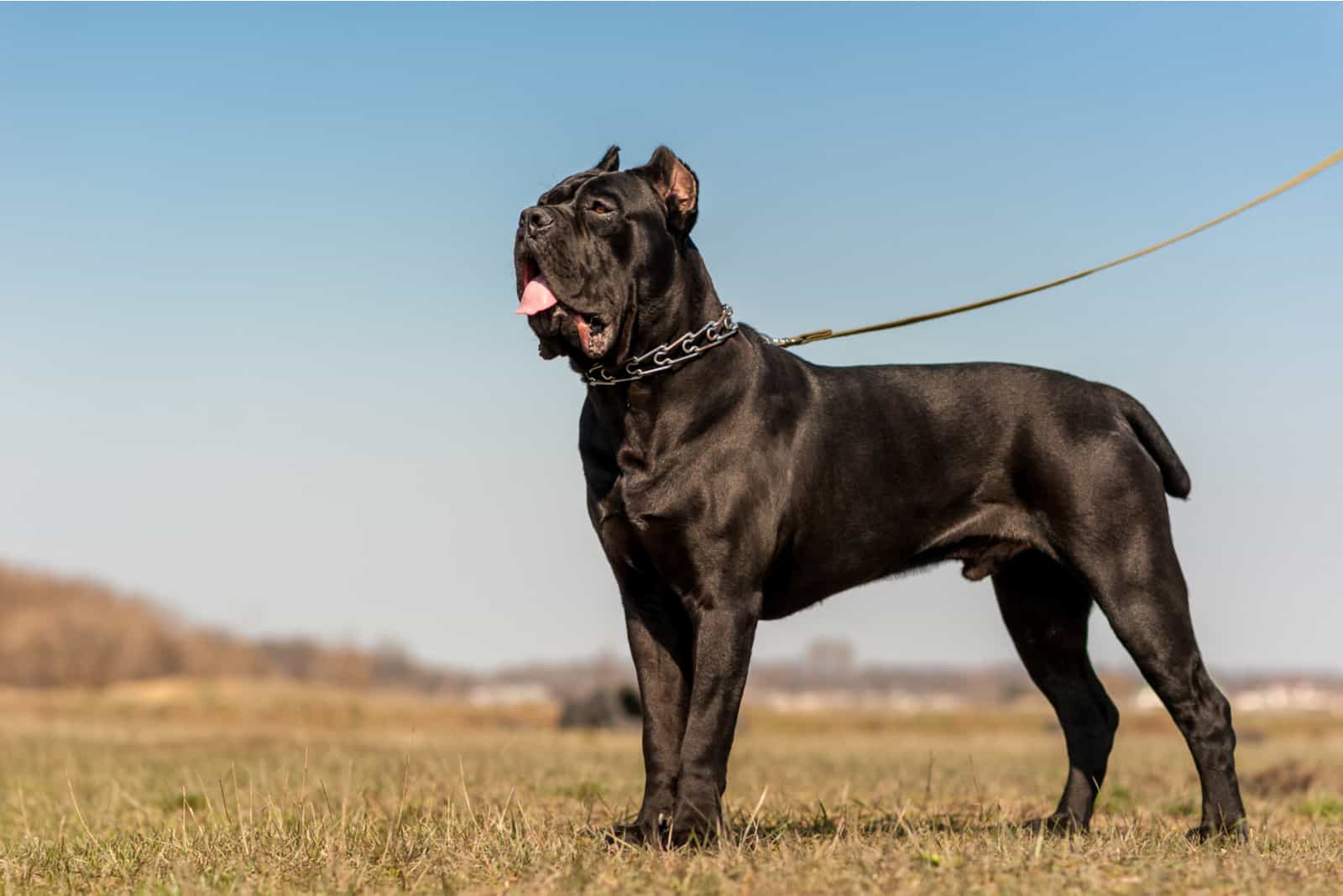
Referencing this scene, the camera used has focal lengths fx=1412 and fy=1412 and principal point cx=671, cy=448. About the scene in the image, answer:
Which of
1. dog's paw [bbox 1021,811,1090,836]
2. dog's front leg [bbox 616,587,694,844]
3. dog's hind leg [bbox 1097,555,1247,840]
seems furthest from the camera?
dog's paw [bbox 1021,811,1090,836]

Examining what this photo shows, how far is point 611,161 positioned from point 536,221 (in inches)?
36.2

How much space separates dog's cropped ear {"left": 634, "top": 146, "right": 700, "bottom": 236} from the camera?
5695mm

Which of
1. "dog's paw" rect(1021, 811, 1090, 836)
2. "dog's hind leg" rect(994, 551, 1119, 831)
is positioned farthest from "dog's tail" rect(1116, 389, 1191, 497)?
"dog's paw" rect(1021, 811, 1090, 836)

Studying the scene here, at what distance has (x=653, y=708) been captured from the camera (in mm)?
5863

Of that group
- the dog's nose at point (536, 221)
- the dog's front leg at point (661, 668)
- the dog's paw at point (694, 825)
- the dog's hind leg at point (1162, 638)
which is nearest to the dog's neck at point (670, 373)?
the dog's nose at point (536, 221)

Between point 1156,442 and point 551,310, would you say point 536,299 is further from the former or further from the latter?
point 1156,442

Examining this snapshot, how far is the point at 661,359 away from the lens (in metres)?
5.65

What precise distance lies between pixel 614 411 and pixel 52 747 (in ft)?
38.6

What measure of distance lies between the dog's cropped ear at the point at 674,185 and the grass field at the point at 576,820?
248 cm

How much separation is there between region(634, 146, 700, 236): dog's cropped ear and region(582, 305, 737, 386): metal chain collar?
1.51 feet

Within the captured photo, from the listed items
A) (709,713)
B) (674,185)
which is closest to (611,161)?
(674,185)

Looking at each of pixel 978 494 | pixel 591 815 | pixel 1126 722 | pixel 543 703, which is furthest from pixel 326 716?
pixel 978 494

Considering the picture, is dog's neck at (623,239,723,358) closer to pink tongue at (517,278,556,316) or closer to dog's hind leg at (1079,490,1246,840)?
pink tongue at (517,278,556,316)

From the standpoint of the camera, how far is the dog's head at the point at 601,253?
543 cm
